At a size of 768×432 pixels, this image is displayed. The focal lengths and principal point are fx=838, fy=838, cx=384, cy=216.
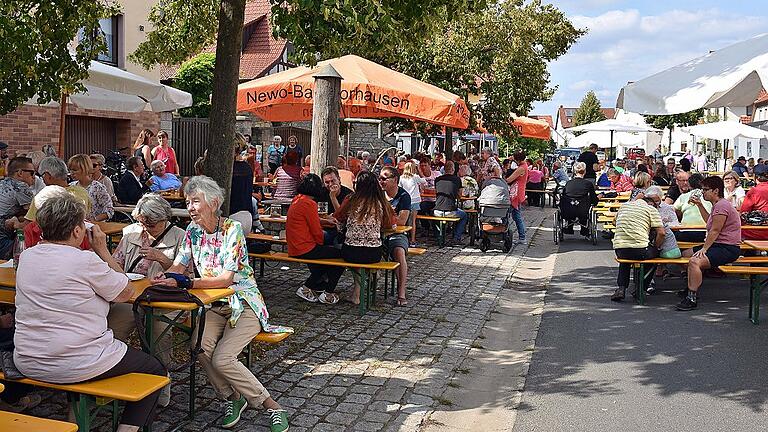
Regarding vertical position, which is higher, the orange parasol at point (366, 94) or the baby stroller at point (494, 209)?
the orange parasol at point (366, 94)

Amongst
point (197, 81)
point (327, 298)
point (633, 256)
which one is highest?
point (197, 81)

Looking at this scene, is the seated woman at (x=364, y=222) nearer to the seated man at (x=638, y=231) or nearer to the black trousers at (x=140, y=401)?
the seated man at (x=638, y=231)

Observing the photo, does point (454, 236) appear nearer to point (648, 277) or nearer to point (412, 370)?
point (648, 277)

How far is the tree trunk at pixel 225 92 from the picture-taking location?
773cm

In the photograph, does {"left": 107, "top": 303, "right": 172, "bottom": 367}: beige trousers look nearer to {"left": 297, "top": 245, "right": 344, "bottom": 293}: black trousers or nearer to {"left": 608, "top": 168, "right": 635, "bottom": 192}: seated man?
{"left": 297, "top": 245, "right": 344, "bottom": 293}: black trousers

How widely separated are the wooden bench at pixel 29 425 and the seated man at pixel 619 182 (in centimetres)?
1558

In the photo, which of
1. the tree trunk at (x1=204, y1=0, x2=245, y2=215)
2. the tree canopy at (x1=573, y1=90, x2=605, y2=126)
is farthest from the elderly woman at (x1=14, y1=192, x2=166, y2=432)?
the tree canopy at (x1=573, y1=90, x2=605, y2=126)

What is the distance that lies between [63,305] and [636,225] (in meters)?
7.02

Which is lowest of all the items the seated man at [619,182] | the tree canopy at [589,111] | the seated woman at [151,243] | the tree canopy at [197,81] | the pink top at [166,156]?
the seated woman at [151,243]

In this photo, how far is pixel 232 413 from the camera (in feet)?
17.2

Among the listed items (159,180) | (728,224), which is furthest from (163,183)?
(728,224)

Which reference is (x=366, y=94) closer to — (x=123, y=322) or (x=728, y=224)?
(x=728, y=224)

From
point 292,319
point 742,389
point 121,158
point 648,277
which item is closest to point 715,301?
point 648,277

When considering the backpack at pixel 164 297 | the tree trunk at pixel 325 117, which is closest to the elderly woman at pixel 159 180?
the tree trunk at pixel 325 117
